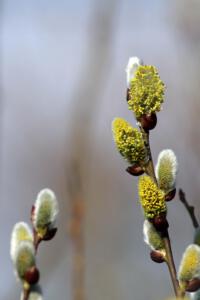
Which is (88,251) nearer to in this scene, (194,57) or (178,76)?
(178,76)

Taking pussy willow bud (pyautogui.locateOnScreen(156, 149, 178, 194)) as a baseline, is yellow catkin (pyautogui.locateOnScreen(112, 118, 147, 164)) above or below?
above

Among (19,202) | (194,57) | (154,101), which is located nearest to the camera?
(154,101)

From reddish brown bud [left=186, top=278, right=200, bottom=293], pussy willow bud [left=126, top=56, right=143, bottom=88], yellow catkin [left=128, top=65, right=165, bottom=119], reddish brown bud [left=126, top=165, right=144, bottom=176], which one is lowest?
reddish brown bud [left=186, top=278, right=200, bottom=293]

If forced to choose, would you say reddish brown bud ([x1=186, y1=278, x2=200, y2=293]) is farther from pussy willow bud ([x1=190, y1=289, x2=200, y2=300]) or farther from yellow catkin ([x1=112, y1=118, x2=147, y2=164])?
yellow catkin ([x1=112, y1=118, x2=147, y2=164])

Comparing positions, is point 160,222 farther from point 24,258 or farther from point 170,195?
point 24,258

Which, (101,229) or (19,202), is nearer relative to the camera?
(101,229)

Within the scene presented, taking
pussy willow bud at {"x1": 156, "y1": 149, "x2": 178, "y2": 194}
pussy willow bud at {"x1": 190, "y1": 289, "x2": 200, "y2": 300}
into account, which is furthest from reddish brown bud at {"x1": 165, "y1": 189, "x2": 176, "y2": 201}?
pussy willow bud at {"x1": 190, "y1": 289, "x2": 200, "y2": 300}

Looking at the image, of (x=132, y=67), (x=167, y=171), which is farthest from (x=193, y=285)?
(x=132, y=67)

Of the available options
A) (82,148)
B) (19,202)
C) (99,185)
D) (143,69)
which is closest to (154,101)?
(143,69)
